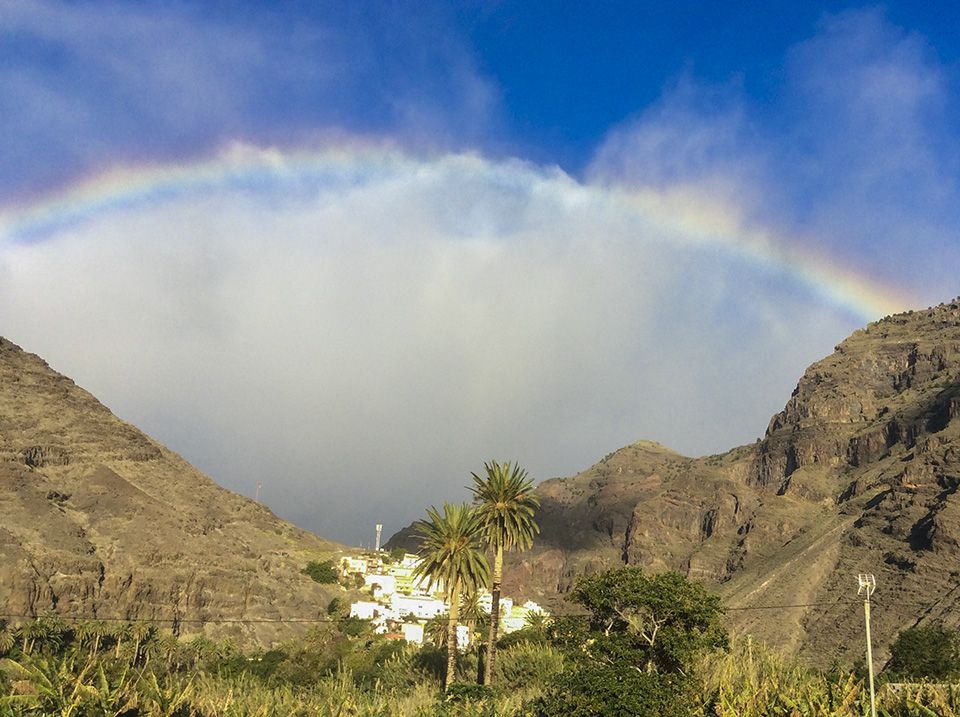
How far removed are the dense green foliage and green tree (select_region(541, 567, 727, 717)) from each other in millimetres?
124684

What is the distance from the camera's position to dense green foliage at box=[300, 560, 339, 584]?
166500mm

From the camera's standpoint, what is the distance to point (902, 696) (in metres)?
47.9

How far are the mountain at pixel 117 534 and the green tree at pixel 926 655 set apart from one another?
94186mm

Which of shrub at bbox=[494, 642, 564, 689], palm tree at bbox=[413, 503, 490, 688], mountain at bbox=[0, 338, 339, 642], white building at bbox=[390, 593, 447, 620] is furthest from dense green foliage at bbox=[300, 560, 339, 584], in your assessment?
palm tree at bbox=[413, 503, 490, 688]

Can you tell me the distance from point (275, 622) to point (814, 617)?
306ft

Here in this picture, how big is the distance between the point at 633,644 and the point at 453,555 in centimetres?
1787

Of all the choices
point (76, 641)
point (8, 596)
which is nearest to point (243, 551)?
point (8, 596)

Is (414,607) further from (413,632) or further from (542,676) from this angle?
(542,676)

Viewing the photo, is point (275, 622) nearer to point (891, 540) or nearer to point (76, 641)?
point (76, 641)

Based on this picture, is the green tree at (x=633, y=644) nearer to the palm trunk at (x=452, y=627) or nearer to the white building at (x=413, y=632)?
the palm trunk at (x=452, y=627)

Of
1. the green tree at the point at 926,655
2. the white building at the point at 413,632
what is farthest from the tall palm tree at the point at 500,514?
the white building at the point at 413,632

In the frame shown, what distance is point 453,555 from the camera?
199 ft

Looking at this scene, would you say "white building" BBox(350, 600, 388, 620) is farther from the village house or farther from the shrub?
the shrub

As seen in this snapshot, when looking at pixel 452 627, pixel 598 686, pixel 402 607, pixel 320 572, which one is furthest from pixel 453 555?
pixel 320 572
